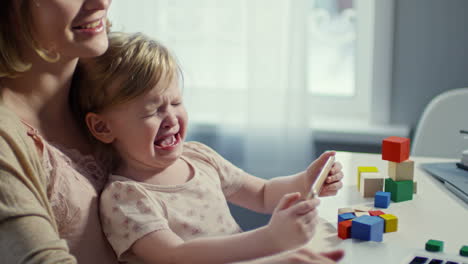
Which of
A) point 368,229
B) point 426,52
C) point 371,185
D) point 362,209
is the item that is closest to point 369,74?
point 426,52

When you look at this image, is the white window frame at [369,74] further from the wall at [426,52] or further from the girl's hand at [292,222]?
the girl's hand at [292,222]

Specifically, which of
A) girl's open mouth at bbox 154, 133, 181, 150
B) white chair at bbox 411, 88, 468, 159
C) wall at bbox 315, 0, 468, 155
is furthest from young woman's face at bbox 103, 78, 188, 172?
wall at bbox 315, 0, 468, 155

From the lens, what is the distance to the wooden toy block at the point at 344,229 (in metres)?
0.91

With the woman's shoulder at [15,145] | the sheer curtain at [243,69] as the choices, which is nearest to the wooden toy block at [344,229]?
the woman's shoulder at [15,145]

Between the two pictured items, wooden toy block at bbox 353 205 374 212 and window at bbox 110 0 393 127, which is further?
window at bbox 110 0 393 127

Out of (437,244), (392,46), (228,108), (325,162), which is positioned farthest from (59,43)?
(392,46)

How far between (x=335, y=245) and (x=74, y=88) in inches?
19.5

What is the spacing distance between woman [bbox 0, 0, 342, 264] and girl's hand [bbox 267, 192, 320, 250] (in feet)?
0.91

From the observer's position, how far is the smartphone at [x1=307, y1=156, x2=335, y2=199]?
2.62ft

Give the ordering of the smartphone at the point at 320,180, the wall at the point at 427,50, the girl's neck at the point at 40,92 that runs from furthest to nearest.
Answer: the wall at the point at 427,50
the girl's neck at the point at 40,92
the smartphone at the point at 320,180

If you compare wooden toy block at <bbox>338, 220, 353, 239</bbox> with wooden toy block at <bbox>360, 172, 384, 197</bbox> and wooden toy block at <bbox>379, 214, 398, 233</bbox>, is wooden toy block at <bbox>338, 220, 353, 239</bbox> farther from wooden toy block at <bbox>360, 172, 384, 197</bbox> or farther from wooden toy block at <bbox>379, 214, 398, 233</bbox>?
wooden toy block at <bbox>360, 172, 384, 197</bbox>

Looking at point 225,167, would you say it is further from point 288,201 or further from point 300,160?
point 300,160

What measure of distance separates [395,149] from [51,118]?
0.60 metres

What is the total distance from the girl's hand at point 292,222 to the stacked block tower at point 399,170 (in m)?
0.32
